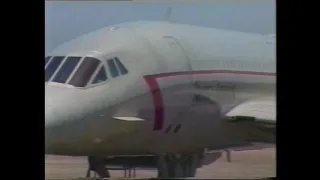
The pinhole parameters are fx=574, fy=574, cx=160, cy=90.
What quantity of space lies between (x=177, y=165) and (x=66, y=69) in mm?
1667

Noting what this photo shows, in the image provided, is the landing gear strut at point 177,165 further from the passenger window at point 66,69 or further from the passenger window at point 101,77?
the passenger window at point 66,69

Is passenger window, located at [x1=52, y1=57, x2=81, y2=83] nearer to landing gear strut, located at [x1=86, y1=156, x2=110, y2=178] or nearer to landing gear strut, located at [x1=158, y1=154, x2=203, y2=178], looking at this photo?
landing gear strut, located at [x1=86, y1=156, x2=110, y2=178]

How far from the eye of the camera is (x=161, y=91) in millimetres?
5070

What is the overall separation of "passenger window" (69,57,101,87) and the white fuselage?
0.06 m

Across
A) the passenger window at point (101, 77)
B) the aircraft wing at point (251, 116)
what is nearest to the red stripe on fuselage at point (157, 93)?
the passenger window at point (101, 77)

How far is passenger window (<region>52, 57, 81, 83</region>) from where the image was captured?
4.71m

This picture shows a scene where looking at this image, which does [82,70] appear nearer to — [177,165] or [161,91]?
[161,91]

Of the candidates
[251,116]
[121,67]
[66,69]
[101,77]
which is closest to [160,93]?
[121,67]

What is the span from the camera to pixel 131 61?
16.3ft

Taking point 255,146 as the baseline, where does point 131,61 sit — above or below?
above
